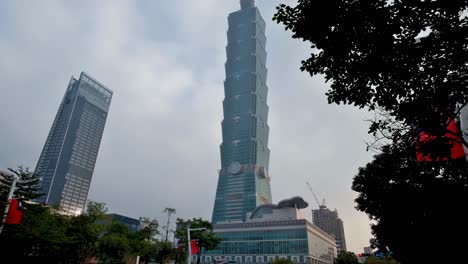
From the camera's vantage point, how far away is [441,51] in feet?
21.6

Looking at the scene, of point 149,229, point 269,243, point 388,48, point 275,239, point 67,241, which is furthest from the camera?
point 269,243

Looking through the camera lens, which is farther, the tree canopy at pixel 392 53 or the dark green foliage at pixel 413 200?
the dark green foliage at pixel 413 200

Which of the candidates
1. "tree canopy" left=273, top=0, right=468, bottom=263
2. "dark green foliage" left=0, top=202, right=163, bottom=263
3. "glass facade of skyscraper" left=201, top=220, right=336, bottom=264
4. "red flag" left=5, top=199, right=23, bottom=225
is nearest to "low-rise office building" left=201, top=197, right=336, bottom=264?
"glass facade of skyscraper" left=201, top=220, right=336, bottom=264

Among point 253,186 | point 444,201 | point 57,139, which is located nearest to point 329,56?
point 444,201

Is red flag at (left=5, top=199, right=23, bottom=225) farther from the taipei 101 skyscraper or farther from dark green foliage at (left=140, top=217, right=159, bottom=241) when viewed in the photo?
the taipei 101 skyscraper

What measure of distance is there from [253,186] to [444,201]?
166 m

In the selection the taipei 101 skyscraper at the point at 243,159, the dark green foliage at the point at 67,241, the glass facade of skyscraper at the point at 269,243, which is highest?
the taipei 101 skyscraper at the point at 243,159

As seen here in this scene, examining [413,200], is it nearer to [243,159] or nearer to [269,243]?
[269,243]

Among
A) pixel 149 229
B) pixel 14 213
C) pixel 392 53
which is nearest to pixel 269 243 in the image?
pixel 149 229

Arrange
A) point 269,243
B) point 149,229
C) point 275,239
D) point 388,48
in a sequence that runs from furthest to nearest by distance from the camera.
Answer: point 269,243, point 275,239, point 149,229, point 388,48

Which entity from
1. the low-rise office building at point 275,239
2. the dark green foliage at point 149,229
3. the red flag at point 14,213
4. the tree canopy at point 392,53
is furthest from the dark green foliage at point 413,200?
the low-rise office building at point 275,239

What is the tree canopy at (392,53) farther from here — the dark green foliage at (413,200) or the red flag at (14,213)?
the red flag at (14,213)

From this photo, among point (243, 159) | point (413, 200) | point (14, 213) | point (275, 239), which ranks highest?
point (243, 159)

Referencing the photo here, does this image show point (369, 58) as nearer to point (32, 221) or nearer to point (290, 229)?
point (32, 221)
